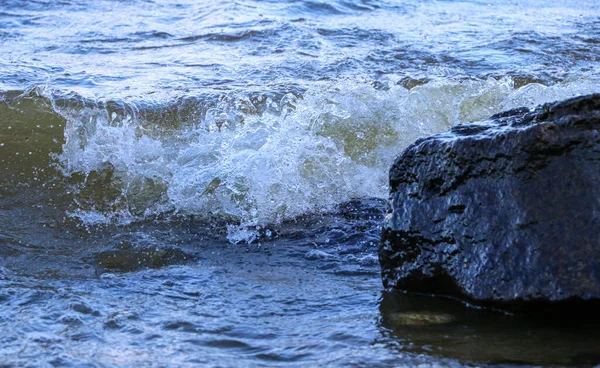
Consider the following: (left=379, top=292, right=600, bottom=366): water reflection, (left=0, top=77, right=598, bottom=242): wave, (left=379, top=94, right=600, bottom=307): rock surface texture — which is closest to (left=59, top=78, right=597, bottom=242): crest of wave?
(left=0, top=77, right=598, bottom=242): wave

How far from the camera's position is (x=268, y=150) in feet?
15.4

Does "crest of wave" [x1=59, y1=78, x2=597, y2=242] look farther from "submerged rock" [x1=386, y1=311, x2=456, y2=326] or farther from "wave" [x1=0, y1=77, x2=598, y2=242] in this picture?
"submerged rock" [x1=386, y1=311, x2=456, y2=326]

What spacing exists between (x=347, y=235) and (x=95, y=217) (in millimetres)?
1478

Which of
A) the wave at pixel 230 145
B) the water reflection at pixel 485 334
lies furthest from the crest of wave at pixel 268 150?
the water reflection at pixel 485 334

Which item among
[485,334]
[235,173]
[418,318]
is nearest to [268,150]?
[235,173]

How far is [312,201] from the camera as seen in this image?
4.56 meters

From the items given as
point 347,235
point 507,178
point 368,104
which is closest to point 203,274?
point 347,235

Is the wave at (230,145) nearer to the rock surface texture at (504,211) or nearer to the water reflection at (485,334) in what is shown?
the rock surface texture at (504,211)

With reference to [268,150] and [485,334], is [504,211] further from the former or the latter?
[268,150]

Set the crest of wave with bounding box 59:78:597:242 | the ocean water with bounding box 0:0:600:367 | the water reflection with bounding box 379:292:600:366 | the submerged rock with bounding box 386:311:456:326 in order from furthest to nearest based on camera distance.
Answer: the crest of wave with bounding box 59:78:597:242, the submerged rock with bounding box 386:311:456:326, the ocean water with bounding box 0:0:600:367, the water reflection with bounding box 379:292:600:366

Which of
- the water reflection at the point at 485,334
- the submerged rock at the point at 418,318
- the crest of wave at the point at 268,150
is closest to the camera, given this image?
the water reflection at the point at 485,334

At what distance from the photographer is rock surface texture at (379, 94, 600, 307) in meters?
2.72

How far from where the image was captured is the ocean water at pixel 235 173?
2.71m

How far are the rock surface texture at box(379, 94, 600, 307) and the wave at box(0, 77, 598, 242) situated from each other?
47.9 inches
